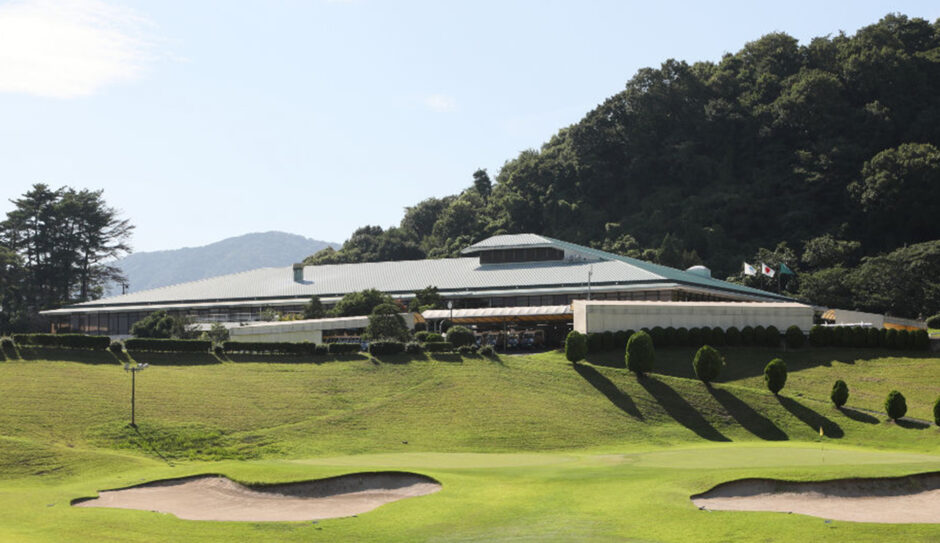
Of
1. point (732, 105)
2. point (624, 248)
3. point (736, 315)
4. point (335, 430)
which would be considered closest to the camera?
point (335, 430)

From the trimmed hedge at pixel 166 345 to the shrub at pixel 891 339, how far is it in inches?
1971

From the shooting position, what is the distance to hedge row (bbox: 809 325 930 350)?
69750 millimetres

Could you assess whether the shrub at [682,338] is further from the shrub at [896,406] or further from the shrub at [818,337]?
the shrub at [896,406]

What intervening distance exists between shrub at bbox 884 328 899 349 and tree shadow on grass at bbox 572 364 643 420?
73.6 ft

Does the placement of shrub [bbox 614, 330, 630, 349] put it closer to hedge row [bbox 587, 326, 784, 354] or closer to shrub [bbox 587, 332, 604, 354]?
hedge row [bbox 587, 326, 784, 354]

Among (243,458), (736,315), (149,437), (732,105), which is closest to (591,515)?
(243,458)

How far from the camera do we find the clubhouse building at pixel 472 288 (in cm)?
9100

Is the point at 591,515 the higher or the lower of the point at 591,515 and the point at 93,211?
the lower

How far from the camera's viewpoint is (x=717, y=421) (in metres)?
56.7

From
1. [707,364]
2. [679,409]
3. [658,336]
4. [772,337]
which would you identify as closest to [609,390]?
[679,409]

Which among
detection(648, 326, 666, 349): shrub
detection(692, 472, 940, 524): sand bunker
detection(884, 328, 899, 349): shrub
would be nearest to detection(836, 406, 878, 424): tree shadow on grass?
detection(884, 328, 899, 349): shrub

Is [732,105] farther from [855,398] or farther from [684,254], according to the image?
[855,398]

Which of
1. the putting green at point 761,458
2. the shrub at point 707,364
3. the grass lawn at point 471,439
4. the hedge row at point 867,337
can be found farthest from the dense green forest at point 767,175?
the putting green at point 761,458

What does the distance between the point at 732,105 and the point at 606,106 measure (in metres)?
21.1
